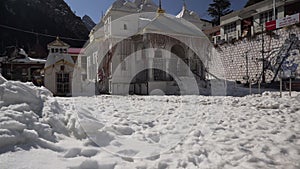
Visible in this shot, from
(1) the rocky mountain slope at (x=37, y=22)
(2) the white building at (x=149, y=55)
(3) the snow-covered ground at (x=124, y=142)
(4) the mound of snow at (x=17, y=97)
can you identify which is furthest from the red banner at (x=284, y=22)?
(1) the rocky mountain slope at (x=37, y=22)

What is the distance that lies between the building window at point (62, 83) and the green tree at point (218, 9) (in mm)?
33295

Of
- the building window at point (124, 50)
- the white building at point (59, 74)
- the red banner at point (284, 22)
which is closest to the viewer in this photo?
Answer: the white building at point (59, 74)

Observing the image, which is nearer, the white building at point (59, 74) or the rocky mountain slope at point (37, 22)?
the white building at point (59, 74)

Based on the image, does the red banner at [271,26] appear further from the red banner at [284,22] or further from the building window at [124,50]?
the building window at [124,50]

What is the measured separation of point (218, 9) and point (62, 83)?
3522 centimetres

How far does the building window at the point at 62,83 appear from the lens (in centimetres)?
1209

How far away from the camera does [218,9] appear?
3931 cm

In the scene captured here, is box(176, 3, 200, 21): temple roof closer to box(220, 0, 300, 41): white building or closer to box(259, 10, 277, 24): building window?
box(220, 0, 300, 41): white building

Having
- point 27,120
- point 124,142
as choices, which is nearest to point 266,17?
point 124,142

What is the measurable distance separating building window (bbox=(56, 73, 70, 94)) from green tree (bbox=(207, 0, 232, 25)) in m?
33.3

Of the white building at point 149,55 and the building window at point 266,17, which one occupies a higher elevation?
the building window at point 266,17

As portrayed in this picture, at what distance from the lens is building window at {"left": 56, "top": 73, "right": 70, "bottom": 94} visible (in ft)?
39.7

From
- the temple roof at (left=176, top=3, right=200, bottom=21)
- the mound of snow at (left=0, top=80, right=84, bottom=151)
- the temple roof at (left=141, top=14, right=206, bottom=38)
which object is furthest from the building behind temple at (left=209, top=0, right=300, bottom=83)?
the mound of snow at (left=0, top=80, right=84, bottom=151)

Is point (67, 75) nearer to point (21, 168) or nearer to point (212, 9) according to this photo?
point (21, 168)
